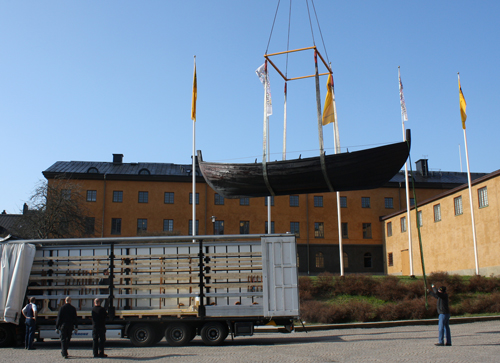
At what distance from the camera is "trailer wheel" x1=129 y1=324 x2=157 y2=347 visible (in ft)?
49.1

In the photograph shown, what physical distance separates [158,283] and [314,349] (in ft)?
17.3

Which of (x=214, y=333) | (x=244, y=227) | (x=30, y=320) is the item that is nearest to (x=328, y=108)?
(x=214, y=333)

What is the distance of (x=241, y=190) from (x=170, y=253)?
2950mm

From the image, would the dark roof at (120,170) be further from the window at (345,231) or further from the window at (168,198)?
the window at (345,231)

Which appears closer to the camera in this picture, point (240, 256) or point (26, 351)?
point (26, 351)

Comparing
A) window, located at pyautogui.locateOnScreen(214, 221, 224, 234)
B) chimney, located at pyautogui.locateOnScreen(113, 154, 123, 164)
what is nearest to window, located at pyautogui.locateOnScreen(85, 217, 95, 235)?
chimney, located at pyautogui.locateOnScreen(113, 154, 123, 164)

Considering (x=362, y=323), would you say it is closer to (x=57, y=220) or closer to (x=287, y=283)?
(x=287, y=283)

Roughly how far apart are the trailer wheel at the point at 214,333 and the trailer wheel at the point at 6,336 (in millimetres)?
5907

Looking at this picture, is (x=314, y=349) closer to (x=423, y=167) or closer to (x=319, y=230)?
(x=319, y=230)

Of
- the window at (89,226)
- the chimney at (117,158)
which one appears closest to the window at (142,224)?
the window at (89,226)

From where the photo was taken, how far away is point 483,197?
108 ft

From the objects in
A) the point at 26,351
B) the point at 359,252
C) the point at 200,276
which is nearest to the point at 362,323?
the point at 200,276

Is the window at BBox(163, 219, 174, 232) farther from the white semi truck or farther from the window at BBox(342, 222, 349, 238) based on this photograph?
the white semi truck

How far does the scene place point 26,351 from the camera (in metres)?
14.1
